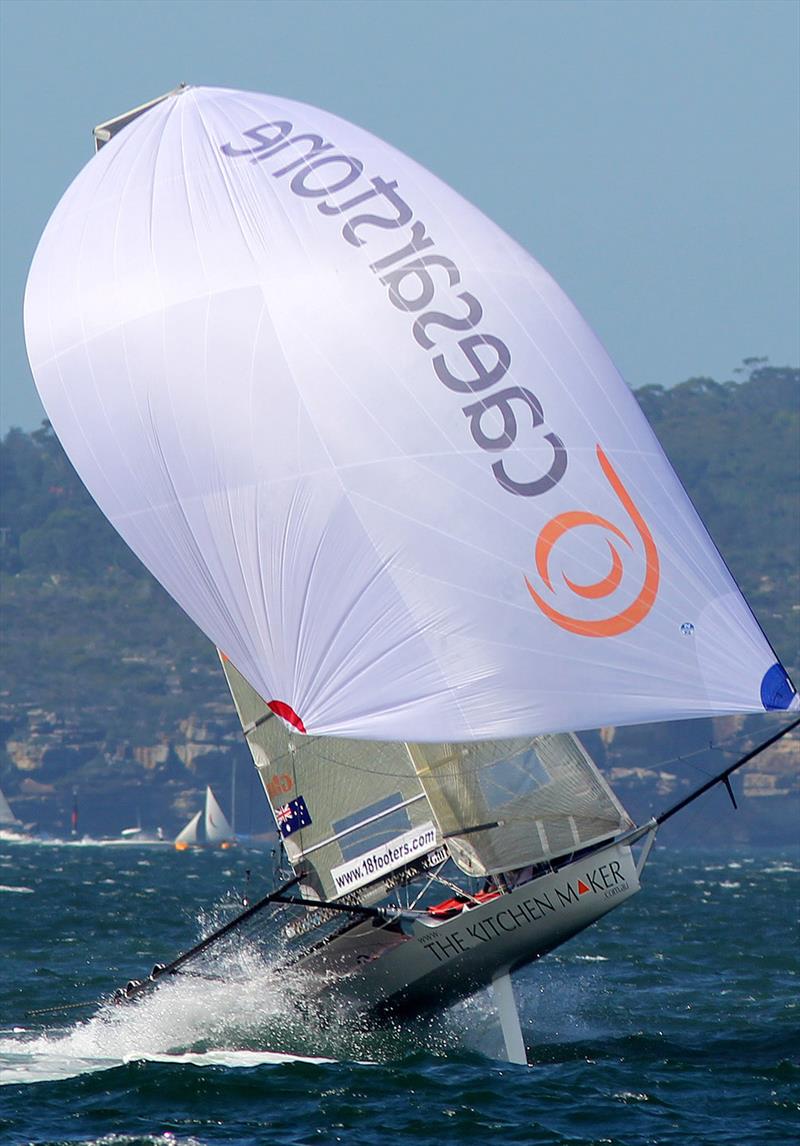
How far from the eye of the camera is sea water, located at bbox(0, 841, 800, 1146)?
10.9 metres

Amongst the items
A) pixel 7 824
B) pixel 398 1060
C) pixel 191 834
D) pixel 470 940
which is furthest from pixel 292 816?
pixel 7 824

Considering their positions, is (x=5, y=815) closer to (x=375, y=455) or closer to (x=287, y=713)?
(x=287, y=713)

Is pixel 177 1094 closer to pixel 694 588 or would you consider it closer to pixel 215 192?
pixel 694 588

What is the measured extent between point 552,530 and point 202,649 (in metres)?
107

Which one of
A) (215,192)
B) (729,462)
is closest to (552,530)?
(215,192)

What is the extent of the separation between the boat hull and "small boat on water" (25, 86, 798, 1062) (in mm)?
23

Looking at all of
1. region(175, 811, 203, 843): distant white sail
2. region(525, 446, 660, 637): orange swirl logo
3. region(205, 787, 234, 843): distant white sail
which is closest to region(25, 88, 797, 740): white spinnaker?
region(525, 446, 660, 637): orange swirl logo

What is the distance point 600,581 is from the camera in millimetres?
12102

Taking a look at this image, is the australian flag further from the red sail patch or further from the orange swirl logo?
the orange swirl logo

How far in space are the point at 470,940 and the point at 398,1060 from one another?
2.90 feet

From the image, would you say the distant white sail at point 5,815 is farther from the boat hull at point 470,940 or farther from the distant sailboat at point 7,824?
the boat hull at point 470,940

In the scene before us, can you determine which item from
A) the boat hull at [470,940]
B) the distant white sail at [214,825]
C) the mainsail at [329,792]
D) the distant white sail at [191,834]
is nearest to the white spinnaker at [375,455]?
the boat hull at [470,940]

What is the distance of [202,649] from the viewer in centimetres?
11794

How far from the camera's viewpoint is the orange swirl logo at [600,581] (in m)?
12.0
